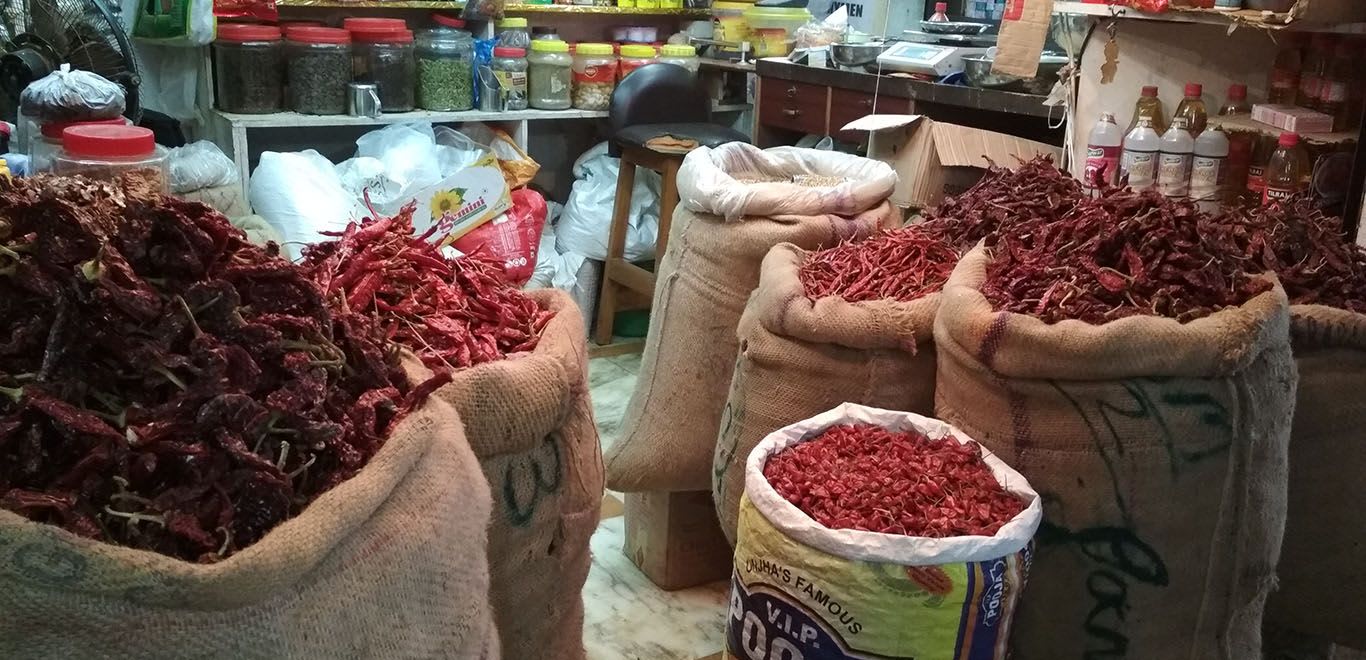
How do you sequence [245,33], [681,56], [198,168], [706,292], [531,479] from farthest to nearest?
1. [681,56]
2. [245,33]
3. [198,168]
4. [706,292]
5. [531,479]

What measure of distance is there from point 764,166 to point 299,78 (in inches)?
61.6

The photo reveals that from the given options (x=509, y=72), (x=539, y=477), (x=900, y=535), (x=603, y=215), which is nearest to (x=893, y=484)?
(x=900, y=535)

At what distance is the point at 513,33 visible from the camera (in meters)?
3.63

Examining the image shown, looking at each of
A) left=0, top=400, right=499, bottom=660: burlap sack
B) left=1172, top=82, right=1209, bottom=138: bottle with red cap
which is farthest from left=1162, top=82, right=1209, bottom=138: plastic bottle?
left=0, top=400, right=499, bottom=660: burlap sack

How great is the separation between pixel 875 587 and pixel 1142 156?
1.29 m

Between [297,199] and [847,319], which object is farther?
[297,199]

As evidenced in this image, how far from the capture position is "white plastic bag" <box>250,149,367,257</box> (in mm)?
3033

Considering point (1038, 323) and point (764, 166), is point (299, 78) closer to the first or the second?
point (764, 166)

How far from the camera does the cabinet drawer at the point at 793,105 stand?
10.9 feet

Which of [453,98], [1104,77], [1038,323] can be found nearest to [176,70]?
[453,98]

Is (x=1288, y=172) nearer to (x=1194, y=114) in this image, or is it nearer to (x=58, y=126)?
(x=1194, y=114)

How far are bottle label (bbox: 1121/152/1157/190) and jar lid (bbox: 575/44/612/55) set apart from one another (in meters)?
2.07

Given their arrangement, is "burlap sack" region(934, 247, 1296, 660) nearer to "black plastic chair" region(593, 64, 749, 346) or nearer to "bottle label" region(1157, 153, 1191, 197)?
"bottle label" region(1157, 153, 1191, 197)

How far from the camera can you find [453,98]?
3551mm
